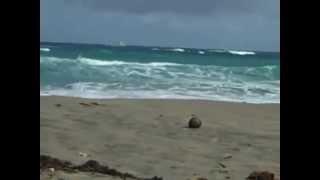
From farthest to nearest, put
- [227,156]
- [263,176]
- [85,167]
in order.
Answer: [227,156], [85,167], [263,176]

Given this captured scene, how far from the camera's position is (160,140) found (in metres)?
6.30

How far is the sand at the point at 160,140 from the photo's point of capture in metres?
4.92

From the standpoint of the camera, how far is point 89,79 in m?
16.0

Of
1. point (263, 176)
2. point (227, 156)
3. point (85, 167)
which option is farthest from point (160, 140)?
point (263, 176)

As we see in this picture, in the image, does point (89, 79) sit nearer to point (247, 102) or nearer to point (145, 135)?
point (247, 102)

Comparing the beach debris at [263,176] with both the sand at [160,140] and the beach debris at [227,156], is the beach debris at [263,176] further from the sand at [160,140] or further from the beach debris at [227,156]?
the beach debris at [227,156]

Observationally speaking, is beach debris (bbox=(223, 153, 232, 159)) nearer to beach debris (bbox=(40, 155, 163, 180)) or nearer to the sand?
the sand

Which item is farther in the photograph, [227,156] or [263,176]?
[227,156]

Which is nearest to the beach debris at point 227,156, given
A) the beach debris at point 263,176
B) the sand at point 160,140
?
the sand at point 160,140

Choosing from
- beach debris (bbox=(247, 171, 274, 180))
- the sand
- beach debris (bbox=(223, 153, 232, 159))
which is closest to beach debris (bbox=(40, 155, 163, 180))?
the sand

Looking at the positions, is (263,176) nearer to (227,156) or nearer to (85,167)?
(85,167)

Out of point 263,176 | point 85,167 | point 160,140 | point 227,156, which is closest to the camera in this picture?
point 263,176

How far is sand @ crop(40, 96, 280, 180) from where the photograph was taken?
4918mm
